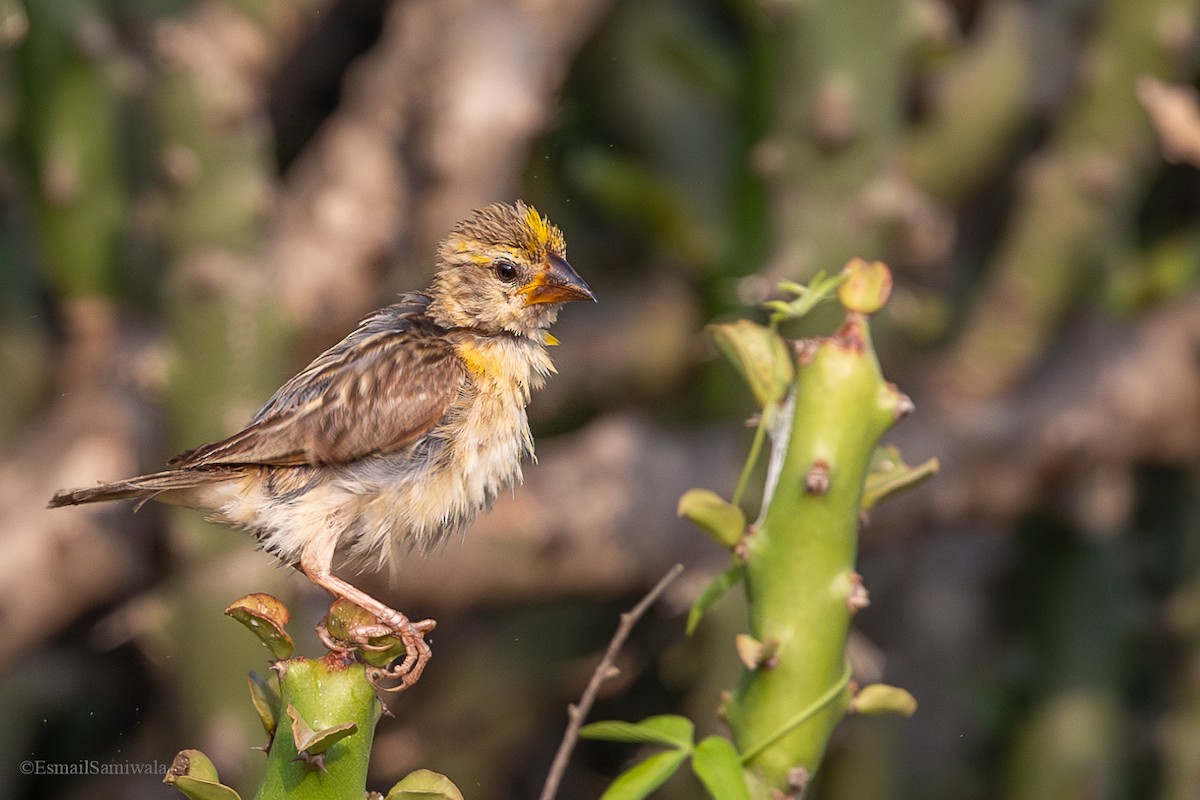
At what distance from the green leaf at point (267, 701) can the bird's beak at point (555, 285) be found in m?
0.70

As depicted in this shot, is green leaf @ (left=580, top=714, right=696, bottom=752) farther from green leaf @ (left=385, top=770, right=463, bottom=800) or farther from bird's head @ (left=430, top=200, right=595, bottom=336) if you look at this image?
bird's head @ (left=430, top=200, right=595, bottom=336)

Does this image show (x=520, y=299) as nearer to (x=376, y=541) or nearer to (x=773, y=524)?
(x=376, y=541)

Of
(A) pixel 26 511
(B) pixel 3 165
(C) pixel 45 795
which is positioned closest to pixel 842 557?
(A) pixel 26 511

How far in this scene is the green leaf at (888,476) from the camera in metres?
1.69

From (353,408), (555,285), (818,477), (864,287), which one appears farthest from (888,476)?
(353,408)

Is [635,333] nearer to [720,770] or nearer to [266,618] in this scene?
[720,770]

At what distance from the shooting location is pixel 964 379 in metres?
4.48

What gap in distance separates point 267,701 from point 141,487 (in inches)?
15.9

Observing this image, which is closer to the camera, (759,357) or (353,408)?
(759,357)

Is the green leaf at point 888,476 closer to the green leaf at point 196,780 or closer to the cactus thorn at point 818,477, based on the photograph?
the cactus thorn at point 818,477

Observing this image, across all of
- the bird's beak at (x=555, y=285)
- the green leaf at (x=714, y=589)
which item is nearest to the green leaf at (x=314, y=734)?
the green leaf at (x=714, y=589)

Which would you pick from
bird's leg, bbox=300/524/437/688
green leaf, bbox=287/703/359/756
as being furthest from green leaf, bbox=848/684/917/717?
green leaf, bbox=287/703/359/756

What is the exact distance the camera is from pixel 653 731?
164 cm

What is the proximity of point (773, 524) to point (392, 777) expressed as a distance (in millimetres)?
3130
